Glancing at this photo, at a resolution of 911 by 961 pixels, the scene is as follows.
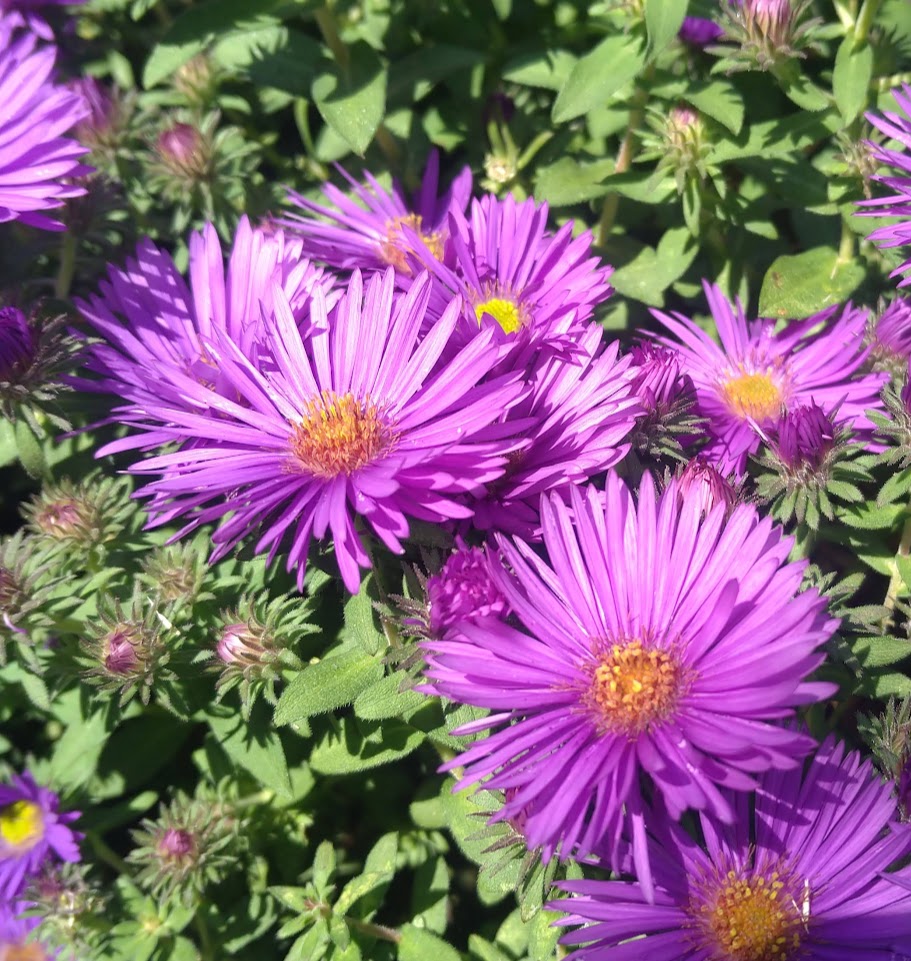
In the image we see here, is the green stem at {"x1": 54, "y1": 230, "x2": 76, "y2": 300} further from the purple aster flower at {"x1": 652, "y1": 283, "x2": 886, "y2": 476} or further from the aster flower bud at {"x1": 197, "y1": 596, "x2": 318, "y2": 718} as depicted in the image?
the purple aster flower at {"x1": 652, "y1": 283, "x2": 886, "y2": 476}

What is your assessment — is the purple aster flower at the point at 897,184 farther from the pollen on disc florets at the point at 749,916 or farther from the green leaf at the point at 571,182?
the pollen on disc florets at the point at 749,916

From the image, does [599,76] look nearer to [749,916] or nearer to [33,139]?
[33,139]

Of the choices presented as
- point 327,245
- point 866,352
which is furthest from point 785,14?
point 327,245

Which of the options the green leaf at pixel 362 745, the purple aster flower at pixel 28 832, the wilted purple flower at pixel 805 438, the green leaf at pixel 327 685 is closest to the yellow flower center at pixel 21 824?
the purple aster flower at pixel 28 832

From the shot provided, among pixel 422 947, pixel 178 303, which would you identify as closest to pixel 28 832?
pixel 422 947

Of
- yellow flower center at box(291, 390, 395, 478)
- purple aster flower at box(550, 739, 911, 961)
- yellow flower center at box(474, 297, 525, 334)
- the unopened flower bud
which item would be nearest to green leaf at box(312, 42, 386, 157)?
the unopened flower bud

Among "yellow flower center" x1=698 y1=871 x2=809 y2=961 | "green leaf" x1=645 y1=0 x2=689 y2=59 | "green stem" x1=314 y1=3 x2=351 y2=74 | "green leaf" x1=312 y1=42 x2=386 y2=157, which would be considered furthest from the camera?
"green stem" x1=314 y1=3 x2=351 y2=74
